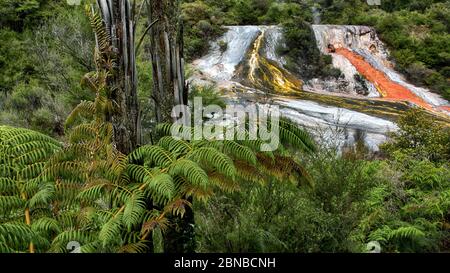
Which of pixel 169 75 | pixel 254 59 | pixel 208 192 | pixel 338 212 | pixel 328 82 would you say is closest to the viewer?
pixel 208 192

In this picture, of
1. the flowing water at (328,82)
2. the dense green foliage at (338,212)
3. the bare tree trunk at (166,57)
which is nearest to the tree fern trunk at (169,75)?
the bare tree trunk at (166,57)

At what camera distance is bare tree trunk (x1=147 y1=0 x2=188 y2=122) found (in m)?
2.48

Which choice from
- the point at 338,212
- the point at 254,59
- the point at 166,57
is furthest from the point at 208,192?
the point at 254,59

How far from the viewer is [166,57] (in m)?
2.52

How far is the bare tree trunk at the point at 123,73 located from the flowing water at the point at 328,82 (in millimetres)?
9324

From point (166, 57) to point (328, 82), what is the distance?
16.0 m

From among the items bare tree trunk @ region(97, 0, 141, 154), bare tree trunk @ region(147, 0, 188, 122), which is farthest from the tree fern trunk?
bare tree trunk @ region(97, 0, 141, 154)

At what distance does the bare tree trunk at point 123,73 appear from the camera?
7.04 ft

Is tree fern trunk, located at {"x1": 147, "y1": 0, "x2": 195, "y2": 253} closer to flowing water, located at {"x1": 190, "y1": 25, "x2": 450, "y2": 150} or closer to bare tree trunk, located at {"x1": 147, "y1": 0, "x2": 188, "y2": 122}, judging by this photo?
bare tree trunk, located at {"x1": 147, "y1": 0, "x2": 188, "y2": 122}

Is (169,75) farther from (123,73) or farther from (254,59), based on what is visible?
(254,59)

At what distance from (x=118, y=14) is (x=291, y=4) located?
76.8ft

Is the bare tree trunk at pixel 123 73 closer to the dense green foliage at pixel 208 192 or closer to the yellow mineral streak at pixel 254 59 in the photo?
the dense green foliage at pixel 208 192

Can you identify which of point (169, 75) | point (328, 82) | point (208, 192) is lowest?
point (328, 82)
